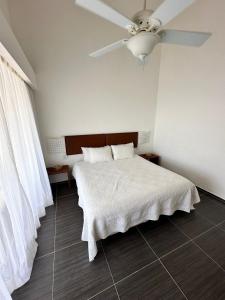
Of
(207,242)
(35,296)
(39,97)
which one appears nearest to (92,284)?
(35,296)

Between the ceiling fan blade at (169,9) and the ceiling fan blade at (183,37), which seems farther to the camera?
the ceiling fan blade at (183,37)

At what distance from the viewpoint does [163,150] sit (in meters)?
3.50

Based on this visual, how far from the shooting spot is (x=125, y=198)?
5.47 ft

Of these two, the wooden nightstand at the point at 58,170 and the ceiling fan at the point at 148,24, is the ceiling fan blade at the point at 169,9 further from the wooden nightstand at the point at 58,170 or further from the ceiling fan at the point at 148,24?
the wooden nightstand at the point at 58,170

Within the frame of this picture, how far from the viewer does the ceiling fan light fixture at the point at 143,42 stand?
117cm

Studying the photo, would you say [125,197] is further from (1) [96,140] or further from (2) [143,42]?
(1) [96,140]

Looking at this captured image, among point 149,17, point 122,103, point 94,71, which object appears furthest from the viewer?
point 122,103

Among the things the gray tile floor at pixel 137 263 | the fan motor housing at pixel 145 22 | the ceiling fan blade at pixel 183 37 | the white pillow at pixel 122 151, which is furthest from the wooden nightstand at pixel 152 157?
the fan motor housing at pixel 145 22

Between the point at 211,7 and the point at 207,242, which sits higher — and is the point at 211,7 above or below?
above

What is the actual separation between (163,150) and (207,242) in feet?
6.90

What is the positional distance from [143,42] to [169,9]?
0.25 m

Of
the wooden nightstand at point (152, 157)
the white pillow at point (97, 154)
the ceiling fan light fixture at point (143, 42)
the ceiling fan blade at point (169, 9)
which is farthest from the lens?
the wooden nightstand at point (152, 157)

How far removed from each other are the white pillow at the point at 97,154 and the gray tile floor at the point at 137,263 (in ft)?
3.72

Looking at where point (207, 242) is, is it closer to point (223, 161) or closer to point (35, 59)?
point (223, 161)
